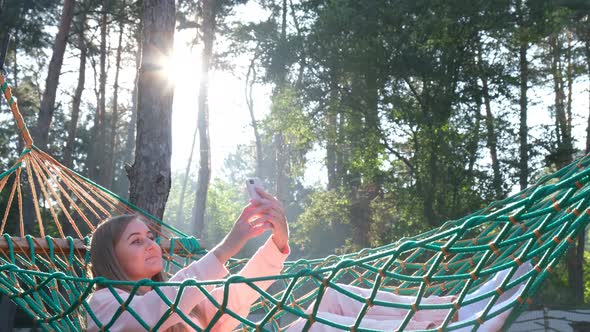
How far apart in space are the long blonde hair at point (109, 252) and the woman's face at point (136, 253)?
0.04 ft

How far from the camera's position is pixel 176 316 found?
1517 millimetres

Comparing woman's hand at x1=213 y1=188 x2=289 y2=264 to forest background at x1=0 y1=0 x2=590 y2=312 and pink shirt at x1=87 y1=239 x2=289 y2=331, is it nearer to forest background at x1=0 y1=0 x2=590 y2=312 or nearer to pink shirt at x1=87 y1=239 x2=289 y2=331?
pink shirt at x1=87 y1=239 x2=289 y2=331

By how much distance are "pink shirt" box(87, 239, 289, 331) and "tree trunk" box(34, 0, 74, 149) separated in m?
7.09

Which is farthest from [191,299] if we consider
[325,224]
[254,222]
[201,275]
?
[325,224]

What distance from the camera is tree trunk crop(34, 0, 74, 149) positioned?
8.38m

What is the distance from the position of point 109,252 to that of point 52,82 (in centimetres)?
744

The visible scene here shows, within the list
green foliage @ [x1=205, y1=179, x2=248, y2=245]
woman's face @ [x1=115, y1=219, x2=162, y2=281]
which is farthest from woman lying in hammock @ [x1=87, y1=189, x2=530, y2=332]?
green foliage @ [x1=205, y1=179, x2=248, y2=245]

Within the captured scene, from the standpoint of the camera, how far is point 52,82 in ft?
28.1

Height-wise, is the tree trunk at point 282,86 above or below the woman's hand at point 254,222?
above

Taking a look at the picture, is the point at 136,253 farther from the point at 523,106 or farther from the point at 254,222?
the point at 523,106

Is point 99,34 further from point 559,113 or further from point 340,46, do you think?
point 559,113

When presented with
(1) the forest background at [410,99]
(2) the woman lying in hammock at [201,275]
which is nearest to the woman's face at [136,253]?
(2) the woman lying in hammock at [201,275]

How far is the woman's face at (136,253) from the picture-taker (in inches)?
64.7

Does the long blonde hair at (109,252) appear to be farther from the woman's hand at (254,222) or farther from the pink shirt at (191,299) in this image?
the woman's hand at (254,222)
